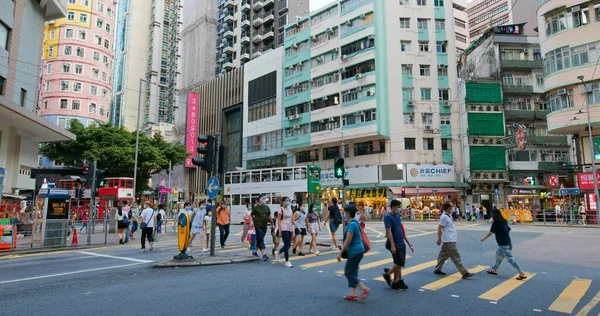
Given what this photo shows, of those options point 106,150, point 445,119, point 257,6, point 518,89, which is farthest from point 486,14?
point 106,150

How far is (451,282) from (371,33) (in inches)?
1498

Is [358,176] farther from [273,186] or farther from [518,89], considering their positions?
[518,89]

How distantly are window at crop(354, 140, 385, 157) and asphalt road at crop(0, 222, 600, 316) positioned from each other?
30.0 metres

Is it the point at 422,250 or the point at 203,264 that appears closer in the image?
the point at 203,264

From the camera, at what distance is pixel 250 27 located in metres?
64.1

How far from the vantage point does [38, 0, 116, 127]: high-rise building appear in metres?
49.4

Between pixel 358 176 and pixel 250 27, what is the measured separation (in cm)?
3518

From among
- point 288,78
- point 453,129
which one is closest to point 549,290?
point 453,129

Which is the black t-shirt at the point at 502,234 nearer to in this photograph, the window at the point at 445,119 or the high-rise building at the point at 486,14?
the window at the point at 445,119

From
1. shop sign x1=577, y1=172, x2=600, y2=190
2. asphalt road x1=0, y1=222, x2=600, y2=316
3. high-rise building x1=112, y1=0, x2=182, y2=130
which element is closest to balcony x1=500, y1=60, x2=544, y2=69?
shop sign x1=577, y1=172, x2=600, y2=190

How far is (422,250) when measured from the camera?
43.4ft

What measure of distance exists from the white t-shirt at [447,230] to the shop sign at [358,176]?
32001 millimetres

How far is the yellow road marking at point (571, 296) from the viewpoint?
6.04 meters

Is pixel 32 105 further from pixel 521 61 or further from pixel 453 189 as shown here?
pixel 521 61
